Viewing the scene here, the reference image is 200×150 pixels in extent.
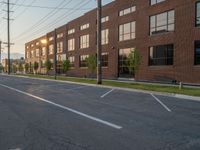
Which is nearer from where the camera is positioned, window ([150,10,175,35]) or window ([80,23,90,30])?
window ([150,10,175,35])

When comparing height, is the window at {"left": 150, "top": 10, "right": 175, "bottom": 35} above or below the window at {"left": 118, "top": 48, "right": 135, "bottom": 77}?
above

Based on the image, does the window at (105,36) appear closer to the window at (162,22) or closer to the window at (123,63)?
the window at (123,63)

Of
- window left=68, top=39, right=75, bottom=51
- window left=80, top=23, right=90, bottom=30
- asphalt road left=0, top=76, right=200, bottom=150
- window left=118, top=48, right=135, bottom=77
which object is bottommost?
asphalt road left=0, top=76, right=200, bottom=150

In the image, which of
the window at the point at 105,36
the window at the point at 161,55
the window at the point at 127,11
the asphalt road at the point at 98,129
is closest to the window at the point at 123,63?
the window at the point at 127,11

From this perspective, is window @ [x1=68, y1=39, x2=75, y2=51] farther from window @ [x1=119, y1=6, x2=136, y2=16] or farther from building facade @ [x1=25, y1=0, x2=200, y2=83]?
window @ [x1=119, y1=6, x2=136, y2=16]

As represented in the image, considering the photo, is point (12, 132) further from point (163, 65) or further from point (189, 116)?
point (163, 65)

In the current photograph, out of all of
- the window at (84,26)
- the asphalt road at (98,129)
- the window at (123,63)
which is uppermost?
the window at (84,26)

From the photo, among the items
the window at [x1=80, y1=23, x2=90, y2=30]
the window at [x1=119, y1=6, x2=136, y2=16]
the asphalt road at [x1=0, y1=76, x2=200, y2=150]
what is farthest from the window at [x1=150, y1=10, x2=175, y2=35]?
the asphalt road at [x1=0, y1=76, x2=200, y2=150]

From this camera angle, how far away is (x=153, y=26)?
33.9 metres

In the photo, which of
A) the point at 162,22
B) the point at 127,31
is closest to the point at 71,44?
the point at 127,31

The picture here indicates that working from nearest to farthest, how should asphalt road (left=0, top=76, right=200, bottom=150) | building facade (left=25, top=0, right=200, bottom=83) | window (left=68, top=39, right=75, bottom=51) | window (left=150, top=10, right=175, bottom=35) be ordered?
1. asphalt road (left=0, top=76, right=200, bottom=150)
2. building facade (left=25, top=0, right=200, bottom=83)
3. window (left=150, top=10, right=175, bottom=35)
4. window (left=68, top=39, right=75, bottom=51)

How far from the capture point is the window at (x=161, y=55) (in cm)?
3120

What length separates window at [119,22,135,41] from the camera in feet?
125

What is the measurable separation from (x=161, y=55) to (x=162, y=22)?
367cm
